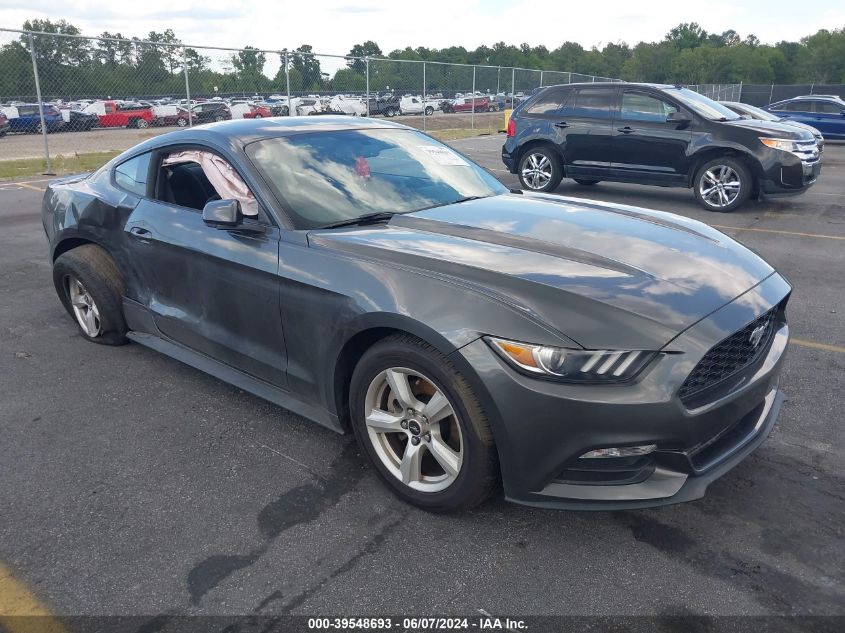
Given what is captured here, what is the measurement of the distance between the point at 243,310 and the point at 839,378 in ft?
11.5

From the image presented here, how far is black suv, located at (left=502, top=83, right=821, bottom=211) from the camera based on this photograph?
9.51 m

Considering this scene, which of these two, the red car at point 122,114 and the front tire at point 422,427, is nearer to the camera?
the front tire at point 422,427

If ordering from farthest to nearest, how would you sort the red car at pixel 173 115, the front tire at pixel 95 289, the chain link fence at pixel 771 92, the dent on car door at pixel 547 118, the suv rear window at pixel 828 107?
the chain link fence at pixel 771 92 → the suv rear window at pixel 828 107 → the red car at pixel 173 115 → the dent on car door at pixel 547 118 → the front tire at pixel 95 289

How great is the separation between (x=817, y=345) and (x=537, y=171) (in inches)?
286

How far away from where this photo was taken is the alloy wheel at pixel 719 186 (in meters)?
9.72

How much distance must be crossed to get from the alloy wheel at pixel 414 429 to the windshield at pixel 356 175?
0.92 m

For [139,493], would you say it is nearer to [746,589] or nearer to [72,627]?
[72,627]

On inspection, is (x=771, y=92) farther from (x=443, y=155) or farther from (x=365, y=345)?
(x=365, y=345)

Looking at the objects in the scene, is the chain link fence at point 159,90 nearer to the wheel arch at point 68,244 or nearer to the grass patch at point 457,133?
the grass patch at point 457,133

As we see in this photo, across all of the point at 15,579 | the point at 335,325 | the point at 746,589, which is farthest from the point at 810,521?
the point at 15,579

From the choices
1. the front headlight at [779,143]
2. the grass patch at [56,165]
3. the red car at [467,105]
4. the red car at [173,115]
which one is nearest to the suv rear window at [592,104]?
the front headlight at [779,143]

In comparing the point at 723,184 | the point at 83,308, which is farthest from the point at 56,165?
the point at 723,184

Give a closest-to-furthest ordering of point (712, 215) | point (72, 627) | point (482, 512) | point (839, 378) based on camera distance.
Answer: point (72, 627)
point (482, 512)
point (839, 378)
point (712, 215)

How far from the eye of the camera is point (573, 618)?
2.28 m
